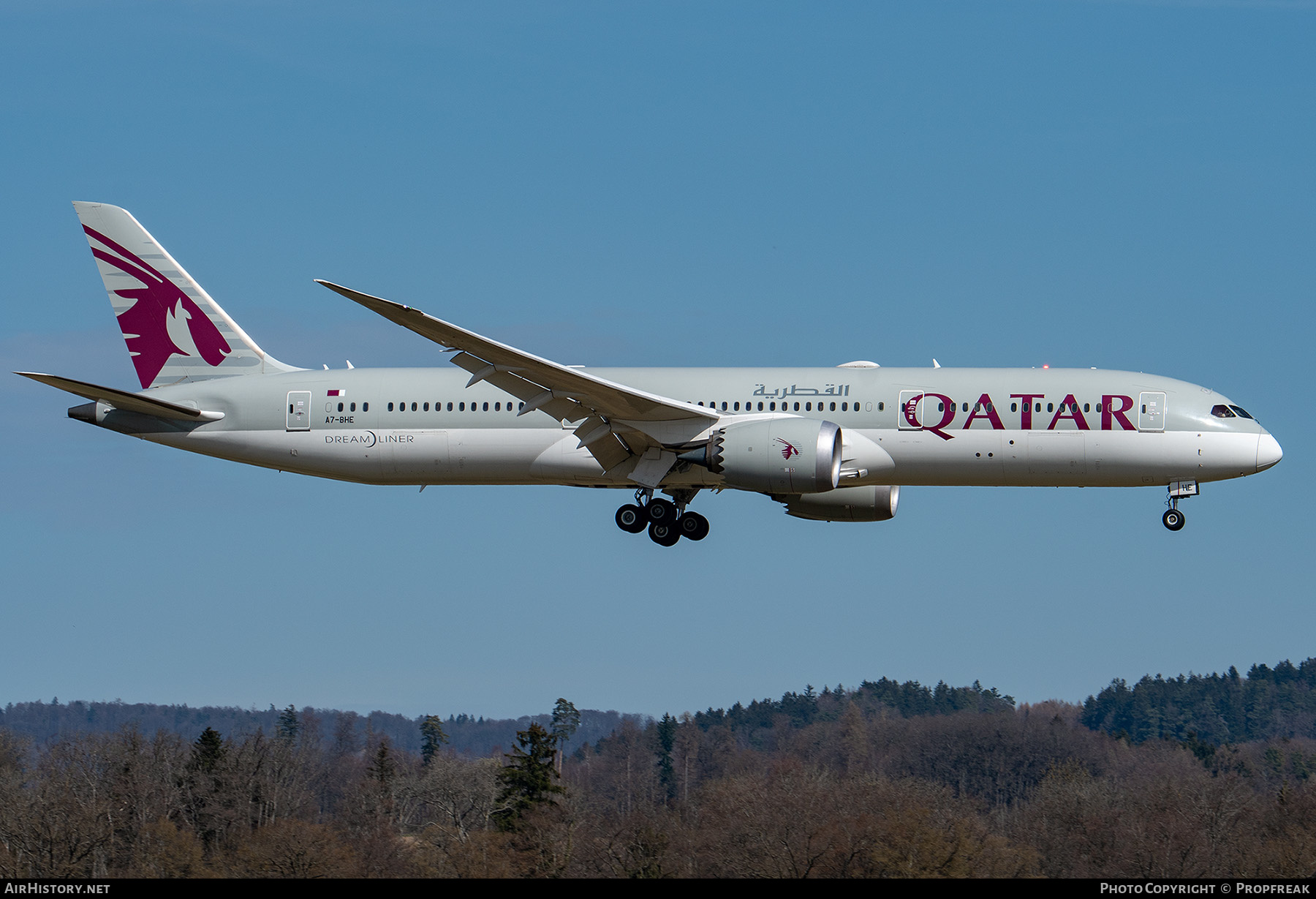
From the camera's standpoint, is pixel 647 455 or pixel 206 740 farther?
pixel 206 740

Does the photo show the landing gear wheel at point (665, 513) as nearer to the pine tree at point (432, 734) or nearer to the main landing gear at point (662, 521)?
the main landing gear at point (662, 521)

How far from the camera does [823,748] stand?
13012cm

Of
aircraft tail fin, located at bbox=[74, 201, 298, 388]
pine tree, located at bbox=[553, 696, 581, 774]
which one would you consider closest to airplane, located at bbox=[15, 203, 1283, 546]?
aircraft tail fin, located at bbox=[74, 201, 298, 388]

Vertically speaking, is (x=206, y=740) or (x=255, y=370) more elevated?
(x=255, y=370)

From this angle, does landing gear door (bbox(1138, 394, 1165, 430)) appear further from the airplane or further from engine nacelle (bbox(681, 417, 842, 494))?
engine nacelle (bbox(681, 417, 842, 494))

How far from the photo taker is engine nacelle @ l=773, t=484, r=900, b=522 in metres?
42.1

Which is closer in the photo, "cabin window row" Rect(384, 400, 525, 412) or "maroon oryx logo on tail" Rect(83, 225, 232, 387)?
"cabin window row" Rect(384, 400, 525, 412)

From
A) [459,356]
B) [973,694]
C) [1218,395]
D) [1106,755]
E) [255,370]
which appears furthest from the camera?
[973,694]

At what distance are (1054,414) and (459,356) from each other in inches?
600

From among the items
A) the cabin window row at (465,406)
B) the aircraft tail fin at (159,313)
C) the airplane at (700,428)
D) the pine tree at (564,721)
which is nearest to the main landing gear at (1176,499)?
the airplane at (700,428)

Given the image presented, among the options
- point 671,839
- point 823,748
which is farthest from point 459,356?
point 823,748

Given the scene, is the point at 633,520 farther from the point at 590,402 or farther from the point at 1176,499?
the point at 1176,499

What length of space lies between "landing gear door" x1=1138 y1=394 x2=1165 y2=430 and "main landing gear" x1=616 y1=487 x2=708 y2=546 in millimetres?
11953

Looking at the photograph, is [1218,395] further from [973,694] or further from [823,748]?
[973,694]
